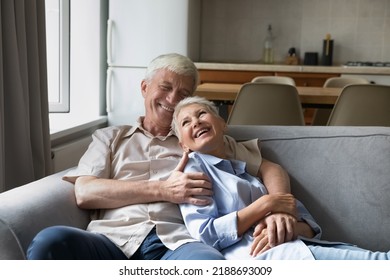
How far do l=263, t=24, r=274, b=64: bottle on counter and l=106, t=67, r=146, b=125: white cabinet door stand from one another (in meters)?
1.49

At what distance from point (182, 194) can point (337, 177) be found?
56 cm

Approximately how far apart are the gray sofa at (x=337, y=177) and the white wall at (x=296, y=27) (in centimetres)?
371

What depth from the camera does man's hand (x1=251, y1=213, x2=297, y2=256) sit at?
166 cm

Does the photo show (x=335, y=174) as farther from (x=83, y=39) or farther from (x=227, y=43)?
(x=227, y=43)

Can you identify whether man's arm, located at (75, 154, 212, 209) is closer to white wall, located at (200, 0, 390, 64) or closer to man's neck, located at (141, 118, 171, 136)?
man's neck, located at (141, 118, 171, 136)

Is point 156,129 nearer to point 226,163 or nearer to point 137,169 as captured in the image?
point 137,169

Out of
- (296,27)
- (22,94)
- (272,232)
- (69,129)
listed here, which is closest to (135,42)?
(69,129)

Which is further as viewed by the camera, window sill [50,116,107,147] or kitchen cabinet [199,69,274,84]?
kitchen cabinet [199,69,274,84]

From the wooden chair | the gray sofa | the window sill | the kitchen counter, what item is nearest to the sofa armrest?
the gray sofa

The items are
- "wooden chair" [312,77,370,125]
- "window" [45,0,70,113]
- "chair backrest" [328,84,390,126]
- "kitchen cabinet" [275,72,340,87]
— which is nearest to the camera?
"chair backrest" [328,84,390,126]

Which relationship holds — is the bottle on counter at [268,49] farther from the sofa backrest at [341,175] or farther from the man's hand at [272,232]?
the man's hand at [272,232]

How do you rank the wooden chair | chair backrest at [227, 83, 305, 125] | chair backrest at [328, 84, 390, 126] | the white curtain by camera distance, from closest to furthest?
the white curtain
chair backrest at [328, 84, 390, 126]
chair backrest at [227, 83, 305, 125]
the wooden chair

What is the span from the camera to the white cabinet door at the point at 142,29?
4.62m

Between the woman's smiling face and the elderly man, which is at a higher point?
the woman's smiling face
